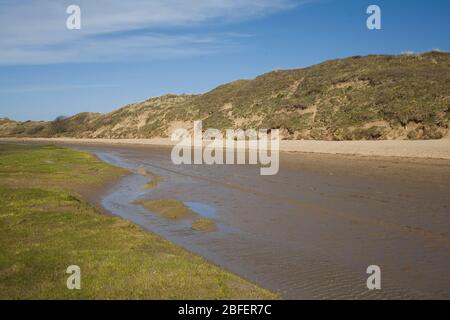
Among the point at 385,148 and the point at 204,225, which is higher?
the point at 385,148

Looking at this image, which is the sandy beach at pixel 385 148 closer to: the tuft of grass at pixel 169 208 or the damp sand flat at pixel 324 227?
the damp sand flat at pixel 324 227

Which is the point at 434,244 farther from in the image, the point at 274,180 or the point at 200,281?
the point at 274,180

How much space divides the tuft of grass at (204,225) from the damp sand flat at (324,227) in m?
0.33

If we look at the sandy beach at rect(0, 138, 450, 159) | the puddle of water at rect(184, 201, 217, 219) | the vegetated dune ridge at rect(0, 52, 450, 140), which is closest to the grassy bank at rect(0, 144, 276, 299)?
the puddle of water at rect(184, 201, 217, 219)

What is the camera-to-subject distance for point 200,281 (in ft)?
28.2

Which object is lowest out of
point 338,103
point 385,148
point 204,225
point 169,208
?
point 204,225

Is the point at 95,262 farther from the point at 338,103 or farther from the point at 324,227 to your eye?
the point at 338,103

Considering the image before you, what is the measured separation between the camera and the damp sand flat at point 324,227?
913cm

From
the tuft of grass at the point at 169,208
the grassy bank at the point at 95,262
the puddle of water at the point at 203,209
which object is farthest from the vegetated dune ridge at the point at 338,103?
the grassy bank at the point at 95,262

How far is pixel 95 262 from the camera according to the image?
9.55 meters

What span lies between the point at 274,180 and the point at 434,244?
1418 centimetres

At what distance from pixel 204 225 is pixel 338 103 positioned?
46.8m

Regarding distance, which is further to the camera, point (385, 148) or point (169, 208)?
point (385, 148)

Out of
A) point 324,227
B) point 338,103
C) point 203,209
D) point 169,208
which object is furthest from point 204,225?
point 338,103
